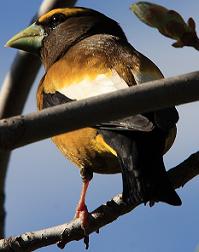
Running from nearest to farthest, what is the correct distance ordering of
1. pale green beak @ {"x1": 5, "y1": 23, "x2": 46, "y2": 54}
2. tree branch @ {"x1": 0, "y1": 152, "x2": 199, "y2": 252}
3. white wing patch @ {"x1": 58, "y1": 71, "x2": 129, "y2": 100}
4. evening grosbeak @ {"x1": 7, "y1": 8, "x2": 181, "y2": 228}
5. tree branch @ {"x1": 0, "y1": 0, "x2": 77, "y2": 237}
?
tree branch @ {"x1": 0, "y1": 152, "x2": 199, "y2": 252}, evening grosbeak @ {"x1": 7, "y1": 8, "x2": 181, "y2": 228}, white wing patch @ {"x1": 58, "y1": 71, "x2": 129, "y2": 100}, tree branch @ {"x1": 0, "y1": 0, "x2": 77, "y2": 237}, pale green beak @ {"x1": 5, "y1": 23, "x2": 46, "y2": 54}

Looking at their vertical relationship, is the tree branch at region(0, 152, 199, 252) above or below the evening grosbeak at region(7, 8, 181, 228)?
below

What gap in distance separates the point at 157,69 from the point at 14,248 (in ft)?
5.85

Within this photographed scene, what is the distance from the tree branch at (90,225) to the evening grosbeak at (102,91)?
8 centimetres

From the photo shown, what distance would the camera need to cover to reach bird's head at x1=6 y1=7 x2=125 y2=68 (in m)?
6.12

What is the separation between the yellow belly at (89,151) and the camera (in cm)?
435

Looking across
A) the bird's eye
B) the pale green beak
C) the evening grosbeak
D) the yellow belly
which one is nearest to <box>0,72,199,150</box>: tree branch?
the evening grosbeak

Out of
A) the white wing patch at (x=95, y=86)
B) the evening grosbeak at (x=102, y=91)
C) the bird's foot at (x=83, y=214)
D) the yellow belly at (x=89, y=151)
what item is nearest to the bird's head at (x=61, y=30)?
the evening grosbeak at (x=102, y=91)

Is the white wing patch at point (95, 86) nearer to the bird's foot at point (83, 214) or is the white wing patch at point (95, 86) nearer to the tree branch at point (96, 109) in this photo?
the bird's foot at point (83, 214)

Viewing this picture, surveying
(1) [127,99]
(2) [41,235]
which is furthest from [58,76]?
(1) [127,99]

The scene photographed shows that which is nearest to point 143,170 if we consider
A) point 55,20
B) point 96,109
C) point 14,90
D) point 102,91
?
point 102,91

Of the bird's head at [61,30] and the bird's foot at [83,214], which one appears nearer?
the bird's foot at [83,214]

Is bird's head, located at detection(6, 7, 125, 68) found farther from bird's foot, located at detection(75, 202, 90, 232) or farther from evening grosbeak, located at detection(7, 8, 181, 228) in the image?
bird's foot, located at detection(75, 202, 90, 232)

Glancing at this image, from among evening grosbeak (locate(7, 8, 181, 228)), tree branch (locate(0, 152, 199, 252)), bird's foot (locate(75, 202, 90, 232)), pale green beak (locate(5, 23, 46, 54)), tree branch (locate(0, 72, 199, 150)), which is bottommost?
bird's foot (locate(75, 202, 90, 232))

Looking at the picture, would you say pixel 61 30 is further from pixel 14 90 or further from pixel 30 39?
pixel 14 90
